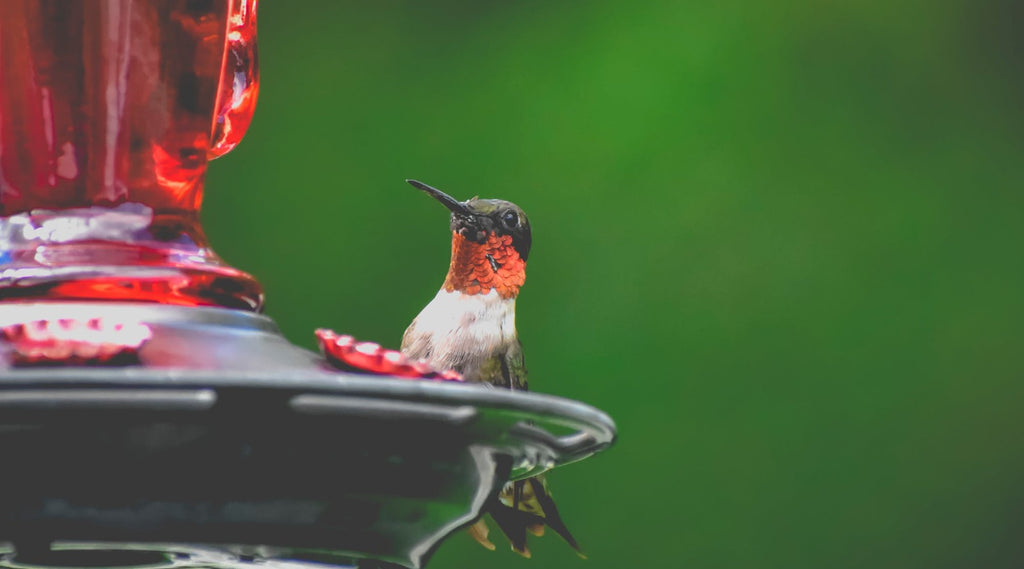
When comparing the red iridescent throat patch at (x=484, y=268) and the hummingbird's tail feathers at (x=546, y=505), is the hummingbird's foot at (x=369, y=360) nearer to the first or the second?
the hummingbird's tail feathers at (x=546, y=505)

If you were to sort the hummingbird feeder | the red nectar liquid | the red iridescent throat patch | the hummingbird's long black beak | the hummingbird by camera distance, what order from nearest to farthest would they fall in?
1. the hummingbird feeder
2. the red nectar liquid
3. the hummingbird's long black beak
4. the hummingbird
5. the red iridescent throat patch

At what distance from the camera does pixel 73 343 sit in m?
0.51

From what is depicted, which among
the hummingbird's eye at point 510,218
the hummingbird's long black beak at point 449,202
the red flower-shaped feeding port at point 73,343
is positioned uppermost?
the red flower-shaped feeding port at point 73,343

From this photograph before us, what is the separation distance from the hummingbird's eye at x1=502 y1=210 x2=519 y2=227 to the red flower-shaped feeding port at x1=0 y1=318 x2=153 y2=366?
1701 mm

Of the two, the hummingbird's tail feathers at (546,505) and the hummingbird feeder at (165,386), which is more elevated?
the hummingbird feeder at (165,386)

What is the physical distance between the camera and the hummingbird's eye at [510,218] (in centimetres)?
224

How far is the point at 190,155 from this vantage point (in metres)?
0.73

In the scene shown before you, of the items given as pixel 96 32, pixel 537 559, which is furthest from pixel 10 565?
pixel 537 559

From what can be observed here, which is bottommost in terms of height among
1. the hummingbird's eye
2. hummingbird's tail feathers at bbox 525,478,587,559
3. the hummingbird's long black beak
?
hummingbird's tail feathers at bbox 525,478,587,559

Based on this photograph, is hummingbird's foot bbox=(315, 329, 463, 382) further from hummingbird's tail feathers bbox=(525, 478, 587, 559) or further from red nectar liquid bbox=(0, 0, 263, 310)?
hummingbird's tail feathers bbox=(525, 478, 587, 559)

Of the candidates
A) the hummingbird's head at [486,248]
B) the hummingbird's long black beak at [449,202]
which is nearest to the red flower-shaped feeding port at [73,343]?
the hummingbird's long black beak at [449,202]

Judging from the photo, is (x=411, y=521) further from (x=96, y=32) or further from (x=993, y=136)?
(x=993, y=136)

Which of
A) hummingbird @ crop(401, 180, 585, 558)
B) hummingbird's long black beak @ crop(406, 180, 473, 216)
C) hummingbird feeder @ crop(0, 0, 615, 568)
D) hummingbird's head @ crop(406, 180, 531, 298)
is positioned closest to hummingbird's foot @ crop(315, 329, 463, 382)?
hummingbird feeder @ crop(0, 0, 615, 568)

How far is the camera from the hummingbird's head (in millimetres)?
2193
